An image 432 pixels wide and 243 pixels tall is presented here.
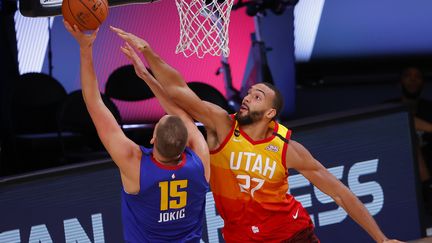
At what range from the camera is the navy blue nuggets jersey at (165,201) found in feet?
16.1

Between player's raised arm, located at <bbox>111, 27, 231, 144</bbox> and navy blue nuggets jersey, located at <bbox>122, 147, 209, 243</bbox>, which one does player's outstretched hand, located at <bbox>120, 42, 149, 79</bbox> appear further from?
navy blue nuggets jersey, located at <bbox>122, 147, 209, 243</bbox>

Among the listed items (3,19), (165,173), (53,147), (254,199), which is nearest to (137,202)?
(165,173)

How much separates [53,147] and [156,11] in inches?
79.3

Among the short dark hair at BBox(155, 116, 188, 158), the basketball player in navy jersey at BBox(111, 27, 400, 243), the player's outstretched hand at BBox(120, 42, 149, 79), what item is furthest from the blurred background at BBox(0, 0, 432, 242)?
the basketball player in navy jersey at BBox(111, 27, 400, 243)

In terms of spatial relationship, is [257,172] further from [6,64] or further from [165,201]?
[6,64]

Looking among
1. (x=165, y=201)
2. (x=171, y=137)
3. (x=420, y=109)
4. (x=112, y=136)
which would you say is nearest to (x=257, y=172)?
(x=165, y=201)

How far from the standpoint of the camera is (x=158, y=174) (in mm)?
4910

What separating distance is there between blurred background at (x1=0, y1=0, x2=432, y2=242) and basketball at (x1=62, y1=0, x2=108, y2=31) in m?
0.67

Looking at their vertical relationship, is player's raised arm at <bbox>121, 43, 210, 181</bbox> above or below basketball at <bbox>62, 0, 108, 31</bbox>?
below

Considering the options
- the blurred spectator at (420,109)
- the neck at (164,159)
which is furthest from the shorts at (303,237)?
the blurred spectator at (420,109)

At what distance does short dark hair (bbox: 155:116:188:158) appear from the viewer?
4.75 m

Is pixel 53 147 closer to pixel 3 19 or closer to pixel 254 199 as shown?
pixel 3 19

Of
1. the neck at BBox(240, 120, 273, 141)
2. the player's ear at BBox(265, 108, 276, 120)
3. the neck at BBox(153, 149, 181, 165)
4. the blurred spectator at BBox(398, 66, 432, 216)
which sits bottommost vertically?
the blurred spectator at BBox(398, 66, 432, 216)

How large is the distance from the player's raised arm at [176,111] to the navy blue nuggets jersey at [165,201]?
74 millimetres
